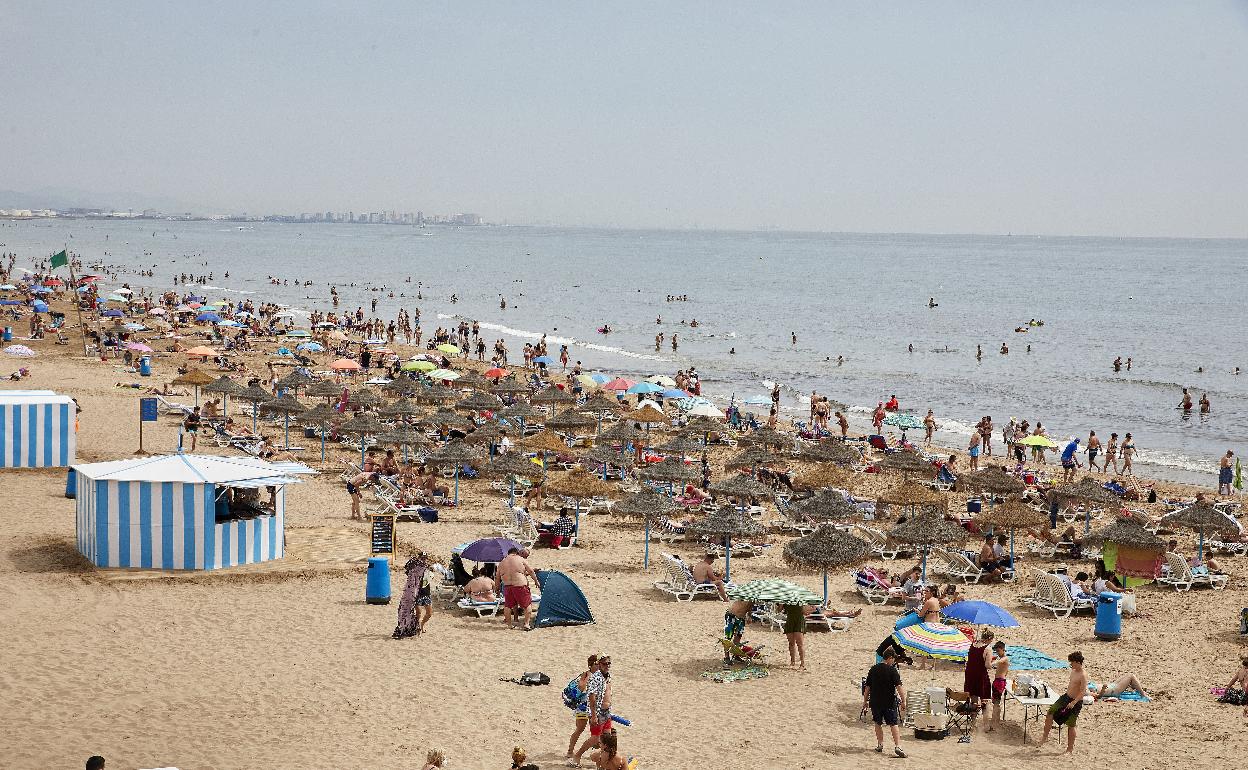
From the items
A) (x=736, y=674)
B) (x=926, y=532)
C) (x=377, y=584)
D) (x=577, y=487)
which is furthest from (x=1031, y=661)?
(x=577, y=487)

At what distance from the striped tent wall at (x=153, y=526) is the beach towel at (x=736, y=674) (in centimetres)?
704

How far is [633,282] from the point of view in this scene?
12800 cm

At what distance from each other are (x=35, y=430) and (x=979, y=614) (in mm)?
17157

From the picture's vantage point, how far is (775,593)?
13680 millimetres

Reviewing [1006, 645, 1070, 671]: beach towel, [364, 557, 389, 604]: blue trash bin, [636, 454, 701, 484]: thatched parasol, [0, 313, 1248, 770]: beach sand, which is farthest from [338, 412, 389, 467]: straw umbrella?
[1006, 645, 1070, 671]: beach towel

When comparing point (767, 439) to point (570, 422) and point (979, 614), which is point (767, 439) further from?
point (979, 614)

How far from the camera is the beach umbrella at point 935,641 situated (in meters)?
12.3

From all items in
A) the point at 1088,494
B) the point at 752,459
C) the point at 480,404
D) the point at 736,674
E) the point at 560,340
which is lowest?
the point at 560,340

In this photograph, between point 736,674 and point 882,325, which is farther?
point 882,325

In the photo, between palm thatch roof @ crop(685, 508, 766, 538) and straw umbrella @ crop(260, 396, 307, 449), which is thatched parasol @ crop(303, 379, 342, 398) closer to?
straw umbrella @ crop(260, 396, 307, 449)

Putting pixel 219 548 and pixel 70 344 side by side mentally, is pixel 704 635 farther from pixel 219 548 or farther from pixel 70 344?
pixel 70 344

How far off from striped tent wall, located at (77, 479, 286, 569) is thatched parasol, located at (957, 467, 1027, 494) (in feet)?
45.4

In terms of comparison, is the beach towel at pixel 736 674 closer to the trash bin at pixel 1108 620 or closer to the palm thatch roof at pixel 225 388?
the trash bin at pixel 1108 620

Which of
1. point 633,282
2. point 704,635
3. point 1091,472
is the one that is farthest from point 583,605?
point 633,282
